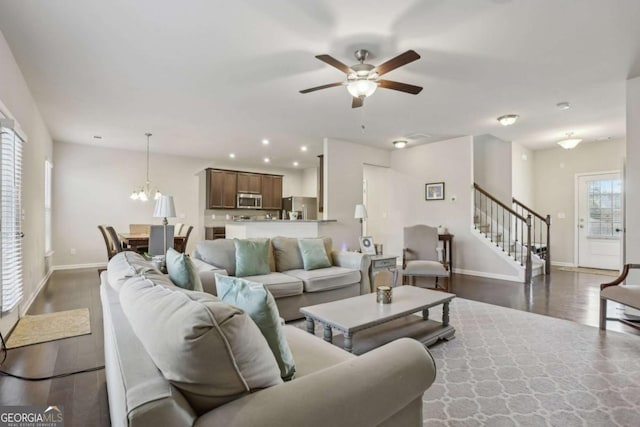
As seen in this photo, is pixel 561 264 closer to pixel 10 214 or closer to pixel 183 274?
pixel 183 274

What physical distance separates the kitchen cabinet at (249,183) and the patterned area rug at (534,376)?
5.78 meters

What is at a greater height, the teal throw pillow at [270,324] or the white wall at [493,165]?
the white wall at [493,165]

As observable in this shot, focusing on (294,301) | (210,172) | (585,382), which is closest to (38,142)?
(210,172)

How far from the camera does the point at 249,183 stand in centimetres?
864

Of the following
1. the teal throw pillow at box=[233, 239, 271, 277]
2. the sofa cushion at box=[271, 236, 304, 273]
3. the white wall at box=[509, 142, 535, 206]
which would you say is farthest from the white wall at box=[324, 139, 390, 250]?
the white wall at box=[509, 142, 535, 206]

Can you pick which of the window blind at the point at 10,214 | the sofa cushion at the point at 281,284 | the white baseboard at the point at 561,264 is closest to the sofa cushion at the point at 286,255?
the sofa cushion at the point at 281,284

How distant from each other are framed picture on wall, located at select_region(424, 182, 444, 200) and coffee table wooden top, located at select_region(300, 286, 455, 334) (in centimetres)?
397

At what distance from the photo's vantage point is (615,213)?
6.44 m

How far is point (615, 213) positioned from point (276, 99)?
23.4ft

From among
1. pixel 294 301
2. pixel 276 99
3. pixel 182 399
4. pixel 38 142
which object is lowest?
pixel 294 301

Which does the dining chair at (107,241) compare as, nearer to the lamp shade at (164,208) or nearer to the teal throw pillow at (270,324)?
the lamp shade at (164,208)

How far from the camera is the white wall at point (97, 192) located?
21.8 ft

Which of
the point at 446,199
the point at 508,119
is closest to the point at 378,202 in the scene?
the point at 446,199

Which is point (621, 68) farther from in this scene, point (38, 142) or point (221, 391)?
point (38, 142)
